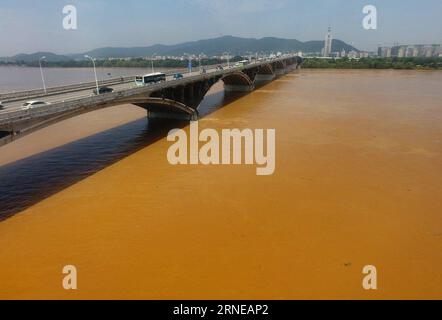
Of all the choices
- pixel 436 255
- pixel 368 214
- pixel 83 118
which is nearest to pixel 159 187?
pixel 368 214

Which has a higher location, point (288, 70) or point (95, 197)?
point (288, 70)

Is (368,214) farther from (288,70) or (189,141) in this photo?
(288,70)

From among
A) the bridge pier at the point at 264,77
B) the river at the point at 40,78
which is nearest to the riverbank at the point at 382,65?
the bridge pier at the point at 264,77

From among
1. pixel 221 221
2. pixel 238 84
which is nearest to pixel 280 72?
pixel 238 84

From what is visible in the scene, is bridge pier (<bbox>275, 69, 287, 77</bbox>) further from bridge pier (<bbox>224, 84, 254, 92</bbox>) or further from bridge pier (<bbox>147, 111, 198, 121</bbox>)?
bridge pier (<bbox>147, 111, 198, 121</bbox>)

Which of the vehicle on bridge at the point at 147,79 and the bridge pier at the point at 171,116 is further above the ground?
the vehicle on bridge at the point at 147,79

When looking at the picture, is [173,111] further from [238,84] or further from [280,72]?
[280,72]

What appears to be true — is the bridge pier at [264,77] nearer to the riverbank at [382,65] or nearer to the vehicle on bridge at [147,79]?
the riverbank at [382,65]

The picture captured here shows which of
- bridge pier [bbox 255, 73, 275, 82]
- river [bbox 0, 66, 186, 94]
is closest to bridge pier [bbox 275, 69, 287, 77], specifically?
bridge pier [bbox 255, 73, 275, 82]
